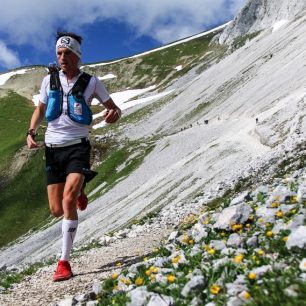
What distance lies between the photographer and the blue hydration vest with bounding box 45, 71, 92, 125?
11.3 m

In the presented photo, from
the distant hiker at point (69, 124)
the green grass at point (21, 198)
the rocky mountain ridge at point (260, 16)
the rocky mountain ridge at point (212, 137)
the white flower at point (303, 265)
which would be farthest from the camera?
the rocky mountain ridge at point (260, 16)

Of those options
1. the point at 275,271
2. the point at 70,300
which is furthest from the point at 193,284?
the point at 70,300

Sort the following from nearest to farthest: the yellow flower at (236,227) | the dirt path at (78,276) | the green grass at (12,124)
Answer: the yellow flower at (236,227), the dirt path at (78,276), the green grass at (12,124)

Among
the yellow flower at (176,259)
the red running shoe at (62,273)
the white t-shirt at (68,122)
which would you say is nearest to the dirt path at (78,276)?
the red running shoe at (62,273)

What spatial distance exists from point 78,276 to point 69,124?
3723mm

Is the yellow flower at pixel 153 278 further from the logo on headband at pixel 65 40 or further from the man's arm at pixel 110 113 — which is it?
the logo on headband at pixel 65 40

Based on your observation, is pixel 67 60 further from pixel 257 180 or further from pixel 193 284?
pixel 257 180

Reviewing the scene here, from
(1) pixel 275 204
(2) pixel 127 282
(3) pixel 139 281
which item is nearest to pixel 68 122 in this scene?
(2) pixel 127 282

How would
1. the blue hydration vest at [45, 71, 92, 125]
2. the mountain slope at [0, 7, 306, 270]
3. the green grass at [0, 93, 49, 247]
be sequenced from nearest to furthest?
the blue hydration vest at [45, 71, 92, 125] < the mountain slope at [0, 7, 306, 270] < the green grass at [0, 93, 49, 247]

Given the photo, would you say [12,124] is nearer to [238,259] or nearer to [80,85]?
[80,85]

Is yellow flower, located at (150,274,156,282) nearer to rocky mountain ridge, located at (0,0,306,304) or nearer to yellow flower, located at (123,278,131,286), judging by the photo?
yellow flower, located at (123,278,131,286)

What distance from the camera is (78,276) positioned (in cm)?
1102

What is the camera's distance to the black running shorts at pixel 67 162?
1120 cm

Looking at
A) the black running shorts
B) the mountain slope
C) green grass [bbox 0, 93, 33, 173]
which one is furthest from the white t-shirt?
green grass [bbox 0, 93, 33, 173]
